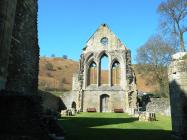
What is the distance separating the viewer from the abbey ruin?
Answer: 119ft

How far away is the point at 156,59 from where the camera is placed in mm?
38656

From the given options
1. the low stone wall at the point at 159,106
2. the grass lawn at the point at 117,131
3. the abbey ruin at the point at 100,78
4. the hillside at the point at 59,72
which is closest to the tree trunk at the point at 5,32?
the grass lawn at the point at 117,131

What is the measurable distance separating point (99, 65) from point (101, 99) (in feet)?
13.7

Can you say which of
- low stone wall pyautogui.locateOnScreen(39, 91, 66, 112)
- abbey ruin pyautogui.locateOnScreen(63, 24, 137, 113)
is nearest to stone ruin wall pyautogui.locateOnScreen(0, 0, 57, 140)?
low stone wall pyautogui.locateOnScreen(39, 91, 66, 112)

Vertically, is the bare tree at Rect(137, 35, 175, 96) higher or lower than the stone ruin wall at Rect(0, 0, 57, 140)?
higher

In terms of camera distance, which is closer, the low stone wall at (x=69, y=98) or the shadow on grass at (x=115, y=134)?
the shadow on grass at (x=115, y=134)

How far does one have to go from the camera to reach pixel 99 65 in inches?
1489

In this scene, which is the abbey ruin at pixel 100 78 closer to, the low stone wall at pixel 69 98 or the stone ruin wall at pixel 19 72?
the low stone wall at pixel 69 98

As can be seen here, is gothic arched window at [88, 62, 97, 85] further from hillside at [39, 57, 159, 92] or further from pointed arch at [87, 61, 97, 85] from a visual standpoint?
hillside at [39, 57, 159, 92]

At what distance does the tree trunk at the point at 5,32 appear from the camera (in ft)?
28.6

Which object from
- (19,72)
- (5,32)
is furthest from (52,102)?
(5,32)

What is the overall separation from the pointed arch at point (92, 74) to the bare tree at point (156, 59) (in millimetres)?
5982

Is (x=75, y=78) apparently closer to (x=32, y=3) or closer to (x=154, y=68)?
(x=154, y=68)

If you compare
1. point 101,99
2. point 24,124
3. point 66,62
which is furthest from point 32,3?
point 66,62
